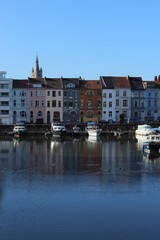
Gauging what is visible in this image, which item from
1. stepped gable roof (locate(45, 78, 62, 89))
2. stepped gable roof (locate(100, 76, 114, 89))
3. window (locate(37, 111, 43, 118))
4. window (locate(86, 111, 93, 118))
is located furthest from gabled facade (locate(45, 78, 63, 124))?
stepped gable roof (locate(100, 76, 114, 89))

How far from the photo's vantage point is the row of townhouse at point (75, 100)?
427 ft

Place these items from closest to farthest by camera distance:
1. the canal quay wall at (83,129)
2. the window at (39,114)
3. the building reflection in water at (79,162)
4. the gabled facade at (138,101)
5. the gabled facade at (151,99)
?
1. the building reflection in water at (79,162)
2. the canal quay wall at (83,129)
3. the window at (39,114)
4. the gabled facade at (138,101)
5. the gabled facade at (151,99)

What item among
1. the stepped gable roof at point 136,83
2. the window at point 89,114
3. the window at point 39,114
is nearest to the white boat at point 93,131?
the window at point 89,114

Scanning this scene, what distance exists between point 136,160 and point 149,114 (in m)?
77.9

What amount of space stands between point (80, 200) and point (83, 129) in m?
86.7

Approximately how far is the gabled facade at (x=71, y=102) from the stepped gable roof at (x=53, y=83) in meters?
2.16

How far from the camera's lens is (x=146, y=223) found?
91.9 ft

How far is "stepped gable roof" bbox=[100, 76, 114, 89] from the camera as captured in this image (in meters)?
133

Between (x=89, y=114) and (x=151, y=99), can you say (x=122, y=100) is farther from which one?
(x=89, y=114)

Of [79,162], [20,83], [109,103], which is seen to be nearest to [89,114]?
[109,103]

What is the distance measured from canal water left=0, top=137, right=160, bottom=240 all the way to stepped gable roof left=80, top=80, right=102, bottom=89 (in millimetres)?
77073

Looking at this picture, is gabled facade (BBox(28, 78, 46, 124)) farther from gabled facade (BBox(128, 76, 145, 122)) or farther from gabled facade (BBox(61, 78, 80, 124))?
gabled facade (BBox(128, 76, 145, 122))

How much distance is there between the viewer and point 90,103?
132125 mm

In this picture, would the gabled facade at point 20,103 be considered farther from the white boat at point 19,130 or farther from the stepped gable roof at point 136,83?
the stepped gable roof at point 136,83
